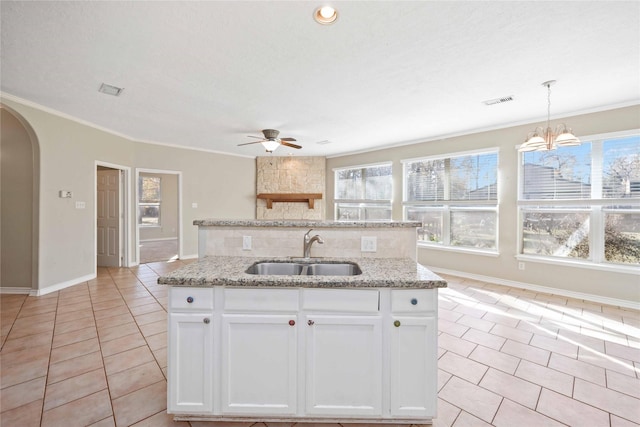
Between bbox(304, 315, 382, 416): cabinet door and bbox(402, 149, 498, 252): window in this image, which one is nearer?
bbox(304, 315, 382, 416): cabinet door

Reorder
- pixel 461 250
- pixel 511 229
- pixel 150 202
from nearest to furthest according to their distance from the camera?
1. pixel 511 229
2. pixel 461 250
3. pixel 150 202

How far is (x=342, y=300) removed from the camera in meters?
1.43

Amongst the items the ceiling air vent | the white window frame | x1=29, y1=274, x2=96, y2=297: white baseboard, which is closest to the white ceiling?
the ceiling air vent

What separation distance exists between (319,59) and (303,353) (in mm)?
2282

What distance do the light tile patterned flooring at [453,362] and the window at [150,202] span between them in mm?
5761

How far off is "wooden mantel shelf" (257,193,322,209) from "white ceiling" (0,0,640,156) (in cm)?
289

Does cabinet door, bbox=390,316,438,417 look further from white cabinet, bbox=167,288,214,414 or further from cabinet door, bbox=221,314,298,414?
white cabinet, bbox=167,288,214,414

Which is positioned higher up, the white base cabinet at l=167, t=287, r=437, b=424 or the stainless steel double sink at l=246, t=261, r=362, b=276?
the stainless steel double sink at l=246, t=261, r=362, b=276

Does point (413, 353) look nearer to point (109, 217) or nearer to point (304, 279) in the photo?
point (304, 279)

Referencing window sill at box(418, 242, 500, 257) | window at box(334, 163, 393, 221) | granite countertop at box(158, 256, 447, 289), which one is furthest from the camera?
window at box(334, 163, 393, 221)

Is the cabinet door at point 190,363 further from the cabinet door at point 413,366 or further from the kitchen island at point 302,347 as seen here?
the cabinet door at point 413,366

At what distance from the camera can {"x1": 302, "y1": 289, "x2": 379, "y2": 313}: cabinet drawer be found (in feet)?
4.66

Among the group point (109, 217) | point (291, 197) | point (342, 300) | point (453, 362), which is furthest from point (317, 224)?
point (109, 217)

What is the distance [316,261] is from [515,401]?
1524 millimetres
